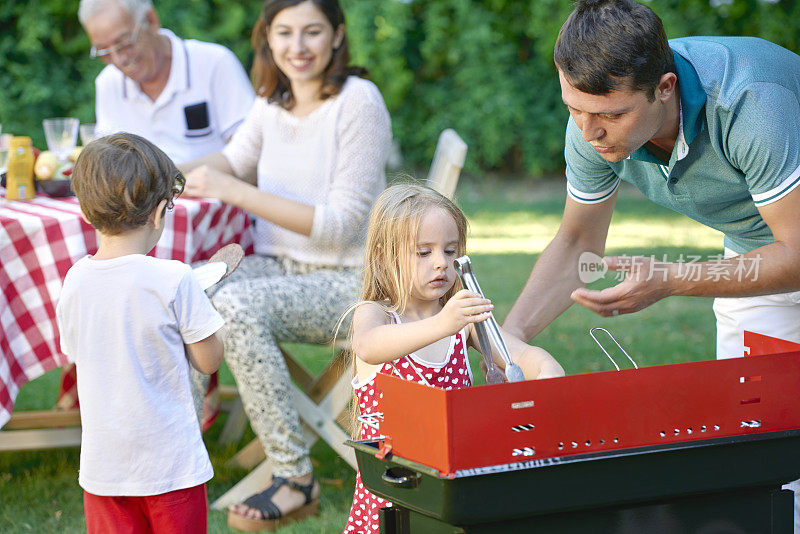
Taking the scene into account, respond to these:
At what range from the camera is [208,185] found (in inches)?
108

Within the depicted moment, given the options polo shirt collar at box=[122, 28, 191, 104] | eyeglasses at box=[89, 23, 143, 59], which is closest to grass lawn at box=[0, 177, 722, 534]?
polo shirt collar at box=[122, 28, 191, 104]

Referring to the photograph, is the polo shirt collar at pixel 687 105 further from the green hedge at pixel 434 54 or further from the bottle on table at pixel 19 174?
the green hedge at pixel 434 54

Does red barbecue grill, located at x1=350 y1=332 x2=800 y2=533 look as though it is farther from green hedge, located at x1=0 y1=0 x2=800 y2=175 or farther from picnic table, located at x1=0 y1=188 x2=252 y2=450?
green hedge, located at x1=0 y1=0 x2=800 y2=175

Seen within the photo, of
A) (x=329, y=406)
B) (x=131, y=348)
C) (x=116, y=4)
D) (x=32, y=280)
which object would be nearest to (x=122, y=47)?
(x=116, y=4)

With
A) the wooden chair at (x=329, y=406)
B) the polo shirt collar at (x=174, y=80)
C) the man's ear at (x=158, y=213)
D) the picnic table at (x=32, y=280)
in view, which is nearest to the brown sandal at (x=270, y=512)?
the wooden chair at (x=329, y=406)

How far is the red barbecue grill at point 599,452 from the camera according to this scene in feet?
4.32

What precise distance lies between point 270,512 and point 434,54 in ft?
23.9

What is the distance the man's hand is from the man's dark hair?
0.33 meters

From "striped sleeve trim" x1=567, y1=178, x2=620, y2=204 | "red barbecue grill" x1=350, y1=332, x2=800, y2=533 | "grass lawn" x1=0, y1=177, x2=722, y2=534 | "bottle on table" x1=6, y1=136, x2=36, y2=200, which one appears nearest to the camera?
"red barbecue grill" x1=350, y1=332, x2=800, y2=533

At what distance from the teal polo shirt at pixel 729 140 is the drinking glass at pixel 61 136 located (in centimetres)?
175

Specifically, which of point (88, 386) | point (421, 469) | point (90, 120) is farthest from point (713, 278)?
point (90, 120)

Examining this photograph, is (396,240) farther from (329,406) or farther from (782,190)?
(329,406)

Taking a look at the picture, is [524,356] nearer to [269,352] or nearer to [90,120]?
[269,352]

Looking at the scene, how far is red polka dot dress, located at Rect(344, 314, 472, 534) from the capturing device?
72.6 inches
